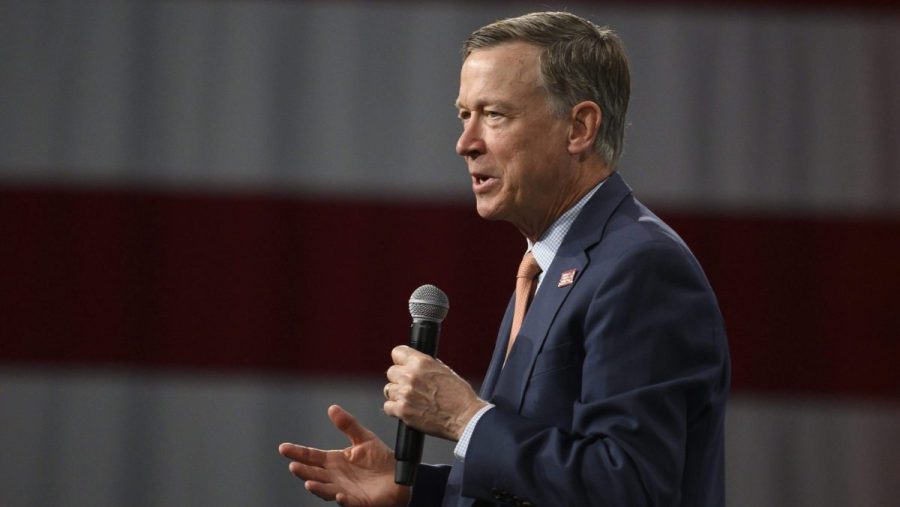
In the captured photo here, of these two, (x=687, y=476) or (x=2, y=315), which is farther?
(x=2, y=315)

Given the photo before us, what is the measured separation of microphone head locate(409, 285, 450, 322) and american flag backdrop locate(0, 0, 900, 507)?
5.17 ft

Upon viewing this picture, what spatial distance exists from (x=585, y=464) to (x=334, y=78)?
6.77 feet

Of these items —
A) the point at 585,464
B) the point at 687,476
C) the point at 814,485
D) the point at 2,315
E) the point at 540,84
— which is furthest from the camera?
the point at 814,485

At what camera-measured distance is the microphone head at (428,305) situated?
1.24 meters

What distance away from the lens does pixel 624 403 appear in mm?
1060

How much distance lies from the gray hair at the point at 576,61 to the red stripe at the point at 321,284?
5.11ft

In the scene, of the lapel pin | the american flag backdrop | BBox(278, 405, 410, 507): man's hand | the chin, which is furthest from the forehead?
the american flag backdrop

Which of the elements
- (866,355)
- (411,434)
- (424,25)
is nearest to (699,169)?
(866,355)

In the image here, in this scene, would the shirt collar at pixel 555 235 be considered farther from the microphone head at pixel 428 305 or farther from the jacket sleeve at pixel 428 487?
the jacket sleeve at pixel 428 487

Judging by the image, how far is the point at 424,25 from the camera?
299 cm

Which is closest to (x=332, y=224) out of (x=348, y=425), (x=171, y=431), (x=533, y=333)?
(x=171, y=431)

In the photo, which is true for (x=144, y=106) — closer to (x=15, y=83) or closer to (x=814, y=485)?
(x=15, y=83)

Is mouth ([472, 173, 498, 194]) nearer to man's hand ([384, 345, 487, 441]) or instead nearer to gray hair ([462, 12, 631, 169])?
gray hair ([462, 12, 631, 169])

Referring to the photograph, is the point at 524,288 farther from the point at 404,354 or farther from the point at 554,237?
the point at 404,354
